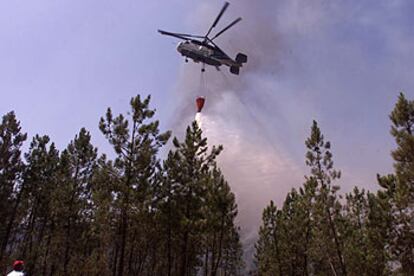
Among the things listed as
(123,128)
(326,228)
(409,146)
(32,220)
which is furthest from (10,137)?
(409,146)

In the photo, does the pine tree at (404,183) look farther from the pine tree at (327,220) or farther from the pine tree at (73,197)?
the pine tree at (73,197)

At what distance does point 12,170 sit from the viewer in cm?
3136

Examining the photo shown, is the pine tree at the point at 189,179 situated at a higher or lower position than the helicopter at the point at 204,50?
lower

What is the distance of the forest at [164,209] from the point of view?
2142 cm

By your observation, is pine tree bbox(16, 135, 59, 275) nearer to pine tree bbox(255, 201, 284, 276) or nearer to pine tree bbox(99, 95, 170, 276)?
pine tree bbox(99, 95, 170, 276)

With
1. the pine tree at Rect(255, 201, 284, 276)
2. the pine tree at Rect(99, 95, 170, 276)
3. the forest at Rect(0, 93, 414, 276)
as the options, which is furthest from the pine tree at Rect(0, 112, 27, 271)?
the pine tree at Rect(255, 201, 284, 276)

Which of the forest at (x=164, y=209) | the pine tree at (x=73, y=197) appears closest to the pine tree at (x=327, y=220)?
the forest at (x=164, y=209)

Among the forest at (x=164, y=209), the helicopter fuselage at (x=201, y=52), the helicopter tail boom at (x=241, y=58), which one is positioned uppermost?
the helicopter tail boom at (x=241, y=58)

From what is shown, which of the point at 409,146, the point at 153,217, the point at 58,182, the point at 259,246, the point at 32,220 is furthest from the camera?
the point at 259,246

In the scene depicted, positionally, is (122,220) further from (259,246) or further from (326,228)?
(259,246)

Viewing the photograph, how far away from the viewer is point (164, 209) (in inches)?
1011

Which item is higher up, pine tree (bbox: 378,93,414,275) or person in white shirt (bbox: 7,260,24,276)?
pine tree (bbox: 378,93,414,275)

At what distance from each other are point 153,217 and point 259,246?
85.7ft

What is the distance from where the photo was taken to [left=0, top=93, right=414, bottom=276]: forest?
70.3 feet
